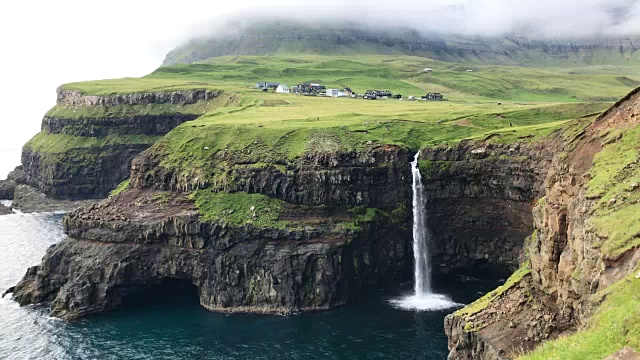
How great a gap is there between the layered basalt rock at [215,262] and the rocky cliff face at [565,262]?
42590 mm

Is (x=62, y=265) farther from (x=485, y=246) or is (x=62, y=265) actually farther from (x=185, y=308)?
(x=485, y=246)

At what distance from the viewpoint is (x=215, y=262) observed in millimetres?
106500

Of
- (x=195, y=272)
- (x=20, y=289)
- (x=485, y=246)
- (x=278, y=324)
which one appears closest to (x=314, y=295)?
(x=278, y=324)

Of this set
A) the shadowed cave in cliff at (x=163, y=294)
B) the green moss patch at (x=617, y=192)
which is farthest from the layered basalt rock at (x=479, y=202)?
the green moss patch at (x=617, y=192)

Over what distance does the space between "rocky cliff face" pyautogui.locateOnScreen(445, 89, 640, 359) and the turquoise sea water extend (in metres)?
22.6

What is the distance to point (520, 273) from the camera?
6247 cm

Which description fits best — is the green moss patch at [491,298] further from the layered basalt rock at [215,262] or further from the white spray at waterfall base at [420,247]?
the layered basalt rock at [215,262]

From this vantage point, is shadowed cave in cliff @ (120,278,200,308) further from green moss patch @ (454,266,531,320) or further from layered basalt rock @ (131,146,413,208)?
green moss patch @ (454,266,531,320)

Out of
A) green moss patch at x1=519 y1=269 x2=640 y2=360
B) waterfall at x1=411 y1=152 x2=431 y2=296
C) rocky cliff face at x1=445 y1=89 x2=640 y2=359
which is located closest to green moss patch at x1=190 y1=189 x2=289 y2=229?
waterfall at x1=411 y1=152 x2=431 y2=296

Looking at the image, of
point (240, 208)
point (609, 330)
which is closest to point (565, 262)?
point (609, 330)

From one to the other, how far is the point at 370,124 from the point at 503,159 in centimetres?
3358

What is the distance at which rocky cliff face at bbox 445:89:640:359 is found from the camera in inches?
1600

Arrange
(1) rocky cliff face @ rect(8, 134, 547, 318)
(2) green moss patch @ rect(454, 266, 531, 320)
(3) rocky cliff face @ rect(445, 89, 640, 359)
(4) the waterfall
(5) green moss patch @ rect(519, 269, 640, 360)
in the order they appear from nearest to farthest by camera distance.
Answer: (5) green moss patch @ rect(519, 269, 640, 360), (3) rocky cliff face @ rect(445, 89, 640, 359), (2) green moss patch @ rect(454, 266, 531, 320), (1) rocky cliff face @ rect(8, 134, 547, 318), (4) the waterfall

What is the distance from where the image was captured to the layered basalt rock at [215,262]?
103 meters
